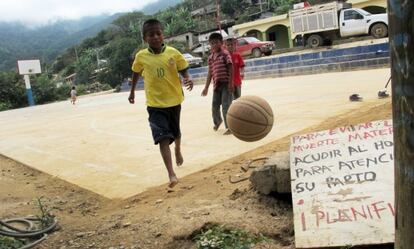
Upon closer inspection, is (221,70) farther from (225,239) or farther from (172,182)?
(225,239)

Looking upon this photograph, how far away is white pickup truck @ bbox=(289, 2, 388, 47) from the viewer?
2403 centimetres

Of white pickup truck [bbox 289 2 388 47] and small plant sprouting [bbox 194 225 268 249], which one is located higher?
white pickup truck [bbox 289 2 388 47]

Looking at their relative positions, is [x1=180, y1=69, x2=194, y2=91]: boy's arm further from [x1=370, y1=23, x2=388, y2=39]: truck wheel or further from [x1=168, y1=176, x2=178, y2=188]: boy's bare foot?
[x1=370, y1=23, x2=388, y2=39]: truck wheel

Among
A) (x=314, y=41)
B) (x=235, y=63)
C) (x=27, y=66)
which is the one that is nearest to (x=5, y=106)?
(x=27, y=66)

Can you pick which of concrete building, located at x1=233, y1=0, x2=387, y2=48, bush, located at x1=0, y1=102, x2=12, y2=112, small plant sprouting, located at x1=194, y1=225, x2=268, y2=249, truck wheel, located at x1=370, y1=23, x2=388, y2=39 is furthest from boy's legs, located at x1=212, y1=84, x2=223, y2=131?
bush, located at x1=0, y1=102, x2=12, y2=112

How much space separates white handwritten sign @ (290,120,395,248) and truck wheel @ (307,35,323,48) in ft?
80.0

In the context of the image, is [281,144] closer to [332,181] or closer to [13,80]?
[332,181]

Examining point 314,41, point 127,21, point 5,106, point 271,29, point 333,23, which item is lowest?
point 5,106

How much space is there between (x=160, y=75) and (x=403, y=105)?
341 cm

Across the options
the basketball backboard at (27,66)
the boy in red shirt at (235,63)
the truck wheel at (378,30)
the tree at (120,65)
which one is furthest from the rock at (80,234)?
the tree at (120,65)

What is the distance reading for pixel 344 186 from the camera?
11.3ft

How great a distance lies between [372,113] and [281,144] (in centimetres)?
209

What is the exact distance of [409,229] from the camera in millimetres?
1897

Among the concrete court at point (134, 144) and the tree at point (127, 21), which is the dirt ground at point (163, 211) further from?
the tree at point (127, 21)
